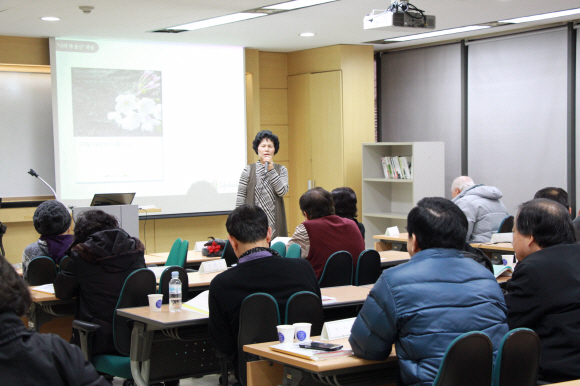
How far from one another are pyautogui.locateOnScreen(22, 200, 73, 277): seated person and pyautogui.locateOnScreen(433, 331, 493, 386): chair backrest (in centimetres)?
322

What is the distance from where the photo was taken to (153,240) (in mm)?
8273

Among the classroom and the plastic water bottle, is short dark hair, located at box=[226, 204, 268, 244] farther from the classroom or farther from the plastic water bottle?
the classroom

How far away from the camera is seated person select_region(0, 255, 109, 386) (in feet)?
5.03

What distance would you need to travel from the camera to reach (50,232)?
4.56m

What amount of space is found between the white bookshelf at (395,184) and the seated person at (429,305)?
5.84 metres

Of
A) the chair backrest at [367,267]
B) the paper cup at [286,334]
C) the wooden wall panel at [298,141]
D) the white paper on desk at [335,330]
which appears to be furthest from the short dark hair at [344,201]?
the wooden wall panel at [298,141]

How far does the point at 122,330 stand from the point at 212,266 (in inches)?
47.5

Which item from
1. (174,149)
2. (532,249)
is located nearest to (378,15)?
(532,249)

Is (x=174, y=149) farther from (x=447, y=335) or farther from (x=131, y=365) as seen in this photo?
(x=447, y=335)

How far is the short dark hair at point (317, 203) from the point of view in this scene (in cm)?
466

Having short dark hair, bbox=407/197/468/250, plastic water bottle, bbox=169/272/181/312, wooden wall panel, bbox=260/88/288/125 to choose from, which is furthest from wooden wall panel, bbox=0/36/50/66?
short dark hair, bbox=407/197/468/250

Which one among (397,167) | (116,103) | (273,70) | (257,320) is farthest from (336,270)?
(273,70)

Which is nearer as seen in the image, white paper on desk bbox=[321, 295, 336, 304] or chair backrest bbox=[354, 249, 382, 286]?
white paper on desk bbox=[321, 295, 336, 304]

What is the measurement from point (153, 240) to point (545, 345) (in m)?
6.31
